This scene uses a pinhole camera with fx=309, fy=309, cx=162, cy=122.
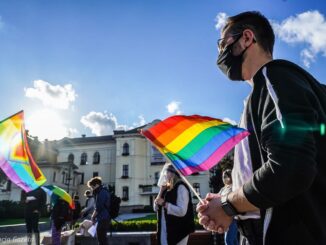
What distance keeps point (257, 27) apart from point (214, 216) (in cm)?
114

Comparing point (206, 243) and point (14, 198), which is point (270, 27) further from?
point (14, 198)

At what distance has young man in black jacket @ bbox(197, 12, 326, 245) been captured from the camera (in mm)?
1289

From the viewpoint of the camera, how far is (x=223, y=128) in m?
2.14

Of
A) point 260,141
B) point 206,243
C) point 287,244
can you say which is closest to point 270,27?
point 260,141

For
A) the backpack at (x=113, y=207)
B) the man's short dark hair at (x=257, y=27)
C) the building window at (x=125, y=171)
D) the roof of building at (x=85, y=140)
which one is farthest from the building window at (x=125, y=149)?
the man's short dark hair at (x=257, y=27)

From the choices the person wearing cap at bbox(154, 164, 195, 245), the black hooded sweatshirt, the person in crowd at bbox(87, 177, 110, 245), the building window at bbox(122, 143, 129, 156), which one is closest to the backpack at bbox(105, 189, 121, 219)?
the person in crowd at bbox(87, 177, 110, 245)

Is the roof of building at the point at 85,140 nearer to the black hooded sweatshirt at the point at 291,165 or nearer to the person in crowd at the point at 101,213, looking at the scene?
the person in crowd at the point at 101,213

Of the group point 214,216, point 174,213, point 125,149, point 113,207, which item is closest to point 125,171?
point 125,149

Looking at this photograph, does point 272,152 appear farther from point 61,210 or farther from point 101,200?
point 61,210

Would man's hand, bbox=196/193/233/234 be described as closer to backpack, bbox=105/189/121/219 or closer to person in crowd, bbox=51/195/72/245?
backpack, bbox=105/189/121/219

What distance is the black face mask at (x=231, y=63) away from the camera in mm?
1902

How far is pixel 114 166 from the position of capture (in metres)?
54.2

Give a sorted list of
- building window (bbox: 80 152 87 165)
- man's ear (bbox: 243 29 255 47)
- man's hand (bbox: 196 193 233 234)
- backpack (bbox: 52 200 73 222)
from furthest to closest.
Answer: building window (bbox: 80 152 87 165) → backpack (bbox: 52 200 73 222) → man's ear (bbox: 243 29 255 47) → man's hand (bbox: 196 193 233 234)

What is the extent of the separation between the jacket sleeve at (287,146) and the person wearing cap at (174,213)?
13.1 ft
